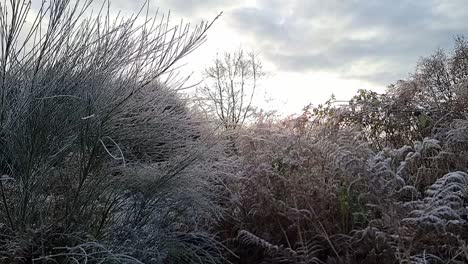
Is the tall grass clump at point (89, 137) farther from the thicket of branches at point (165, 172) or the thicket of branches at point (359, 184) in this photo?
the thicket of branches at point (359, 184)

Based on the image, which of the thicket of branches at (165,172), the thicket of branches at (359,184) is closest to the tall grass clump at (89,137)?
the thicket of branches at (165,172)

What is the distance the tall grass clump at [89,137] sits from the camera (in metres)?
3.69

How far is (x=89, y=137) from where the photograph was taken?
384 centimetres

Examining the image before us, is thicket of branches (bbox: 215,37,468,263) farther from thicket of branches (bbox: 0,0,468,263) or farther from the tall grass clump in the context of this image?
the tall grass clump

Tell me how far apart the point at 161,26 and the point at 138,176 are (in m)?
1.21

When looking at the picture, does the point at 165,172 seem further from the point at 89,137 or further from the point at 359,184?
the point at 359,184

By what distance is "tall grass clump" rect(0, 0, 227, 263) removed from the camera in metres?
3.69

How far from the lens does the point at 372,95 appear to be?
663 centimetres

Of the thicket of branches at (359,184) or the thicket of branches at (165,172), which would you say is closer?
the thicket of branches at (165,172)

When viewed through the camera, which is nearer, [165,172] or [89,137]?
[89,137]

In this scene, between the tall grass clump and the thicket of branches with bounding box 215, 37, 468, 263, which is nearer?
the tall grass clump

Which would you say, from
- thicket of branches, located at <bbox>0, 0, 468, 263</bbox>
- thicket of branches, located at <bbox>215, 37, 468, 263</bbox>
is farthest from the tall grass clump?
thicket of branches, located at <bbox>215, 37, 468, 263</bbox>

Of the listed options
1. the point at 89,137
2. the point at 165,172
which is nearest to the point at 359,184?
the point at 165,172

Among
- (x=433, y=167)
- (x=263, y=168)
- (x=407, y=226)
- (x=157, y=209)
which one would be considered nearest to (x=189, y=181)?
(x=157, y=209)
